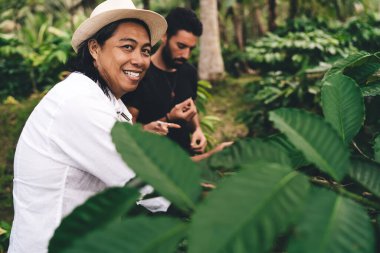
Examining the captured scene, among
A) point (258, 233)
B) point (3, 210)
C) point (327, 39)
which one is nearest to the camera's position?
point (258, 233)

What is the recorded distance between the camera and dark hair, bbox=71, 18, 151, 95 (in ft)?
5.01

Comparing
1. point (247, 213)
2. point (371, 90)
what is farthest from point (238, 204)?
point (371, 90)

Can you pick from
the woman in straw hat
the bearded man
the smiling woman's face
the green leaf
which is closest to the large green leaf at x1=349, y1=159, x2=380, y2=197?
the green leaf

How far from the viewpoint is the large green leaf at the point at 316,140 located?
20.8 inches

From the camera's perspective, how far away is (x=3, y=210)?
11.6 ft

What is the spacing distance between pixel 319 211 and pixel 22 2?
9.74 m

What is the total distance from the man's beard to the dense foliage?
2142 millimetres

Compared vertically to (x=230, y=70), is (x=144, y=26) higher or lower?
higher

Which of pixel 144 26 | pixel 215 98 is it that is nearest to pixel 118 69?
pixel 144 26

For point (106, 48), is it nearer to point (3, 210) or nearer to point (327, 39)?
point (3, 210)

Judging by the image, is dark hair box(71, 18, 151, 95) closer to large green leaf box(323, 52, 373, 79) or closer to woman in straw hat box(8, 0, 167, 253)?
woman in straw hat box(8, 0, 167, 253)

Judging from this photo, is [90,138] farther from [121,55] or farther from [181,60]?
[181,60]

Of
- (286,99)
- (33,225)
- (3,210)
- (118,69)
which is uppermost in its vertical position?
(118,69)

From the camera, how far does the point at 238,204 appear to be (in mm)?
423
